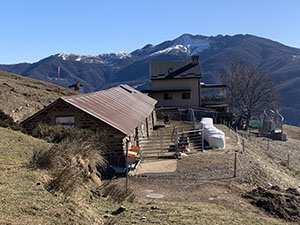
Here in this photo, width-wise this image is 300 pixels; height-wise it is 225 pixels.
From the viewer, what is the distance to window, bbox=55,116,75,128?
17.6 m

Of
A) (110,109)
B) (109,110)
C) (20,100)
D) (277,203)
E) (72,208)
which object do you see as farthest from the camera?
(20,100)

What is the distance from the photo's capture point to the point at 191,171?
53.8ft

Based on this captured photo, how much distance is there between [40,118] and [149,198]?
9.01 meters

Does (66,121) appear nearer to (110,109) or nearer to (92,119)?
(92,119)

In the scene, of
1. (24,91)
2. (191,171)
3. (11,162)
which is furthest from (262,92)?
(11,162)

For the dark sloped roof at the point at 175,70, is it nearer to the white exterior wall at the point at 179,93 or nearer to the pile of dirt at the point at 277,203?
the white exterior wall at the point at 179,93

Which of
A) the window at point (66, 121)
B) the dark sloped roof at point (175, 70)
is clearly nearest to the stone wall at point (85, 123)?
the window at point (66, 121)

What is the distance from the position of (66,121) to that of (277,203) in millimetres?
10946

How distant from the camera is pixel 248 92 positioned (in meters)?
51.4

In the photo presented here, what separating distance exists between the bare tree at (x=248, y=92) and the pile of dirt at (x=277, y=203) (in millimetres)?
38736

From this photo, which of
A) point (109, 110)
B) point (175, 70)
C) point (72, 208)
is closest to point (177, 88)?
point (175, 70)

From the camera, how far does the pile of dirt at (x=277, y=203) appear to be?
11078mm

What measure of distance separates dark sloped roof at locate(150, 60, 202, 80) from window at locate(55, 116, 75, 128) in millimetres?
31140

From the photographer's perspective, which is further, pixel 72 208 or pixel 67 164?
pixel 67 164
